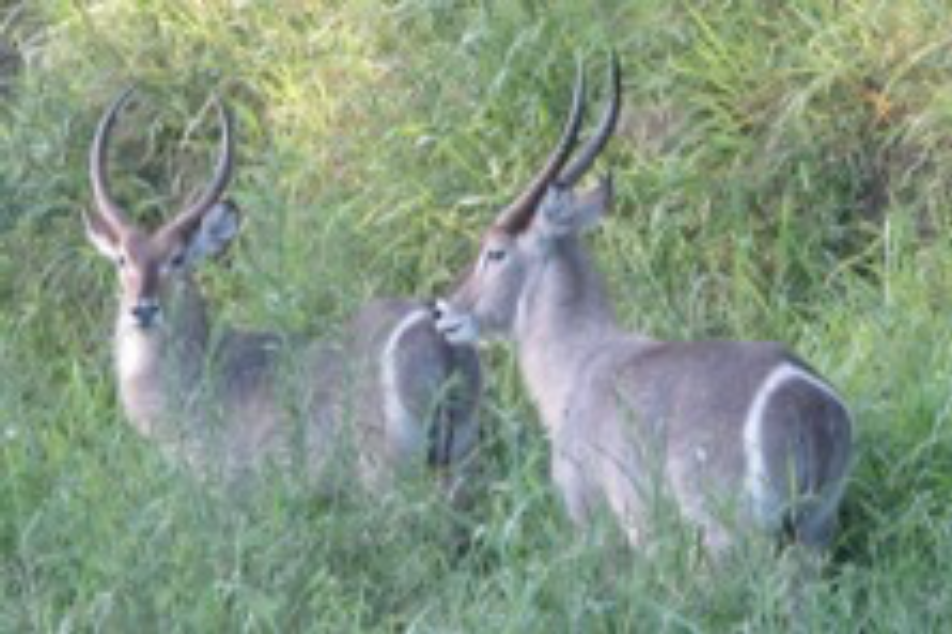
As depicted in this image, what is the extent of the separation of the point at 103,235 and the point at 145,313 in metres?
0.39

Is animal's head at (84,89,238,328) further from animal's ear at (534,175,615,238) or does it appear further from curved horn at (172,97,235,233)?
animal's ear at (534,175,615,238)

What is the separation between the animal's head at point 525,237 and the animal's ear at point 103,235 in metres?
1.13

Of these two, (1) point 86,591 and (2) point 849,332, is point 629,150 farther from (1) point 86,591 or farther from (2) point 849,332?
(1) point 86,591

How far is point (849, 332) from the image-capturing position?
260 inches

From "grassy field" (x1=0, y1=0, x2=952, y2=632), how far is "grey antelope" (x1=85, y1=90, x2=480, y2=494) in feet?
0.40

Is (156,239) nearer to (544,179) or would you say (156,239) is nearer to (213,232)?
(213,232)

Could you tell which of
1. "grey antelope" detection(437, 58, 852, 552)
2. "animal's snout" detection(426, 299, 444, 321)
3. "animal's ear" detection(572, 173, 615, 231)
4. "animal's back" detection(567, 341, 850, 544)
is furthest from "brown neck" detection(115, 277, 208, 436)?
"animal's back" detection(567, 341, 850, 544)

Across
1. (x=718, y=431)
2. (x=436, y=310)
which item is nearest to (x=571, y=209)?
(x=436, y=310)

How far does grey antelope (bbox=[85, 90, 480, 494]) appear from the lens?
5.73 m

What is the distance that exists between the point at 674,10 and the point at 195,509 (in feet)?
9.98

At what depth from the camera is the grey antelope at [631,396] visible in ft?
17.1

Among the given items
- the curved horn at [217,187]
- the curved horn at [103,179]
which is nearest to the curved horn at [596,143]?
the curved horn at [217,187]

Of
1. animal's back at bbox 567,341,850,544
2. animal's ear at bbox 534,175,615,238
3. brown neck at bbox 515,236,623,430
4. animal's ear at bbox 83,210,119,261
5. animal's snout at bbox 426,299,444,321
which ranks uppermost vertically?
animal's ear at bbox 83,210,119,261

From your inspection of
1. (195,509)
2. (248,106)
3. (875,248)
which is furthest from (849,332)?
(248,106)
